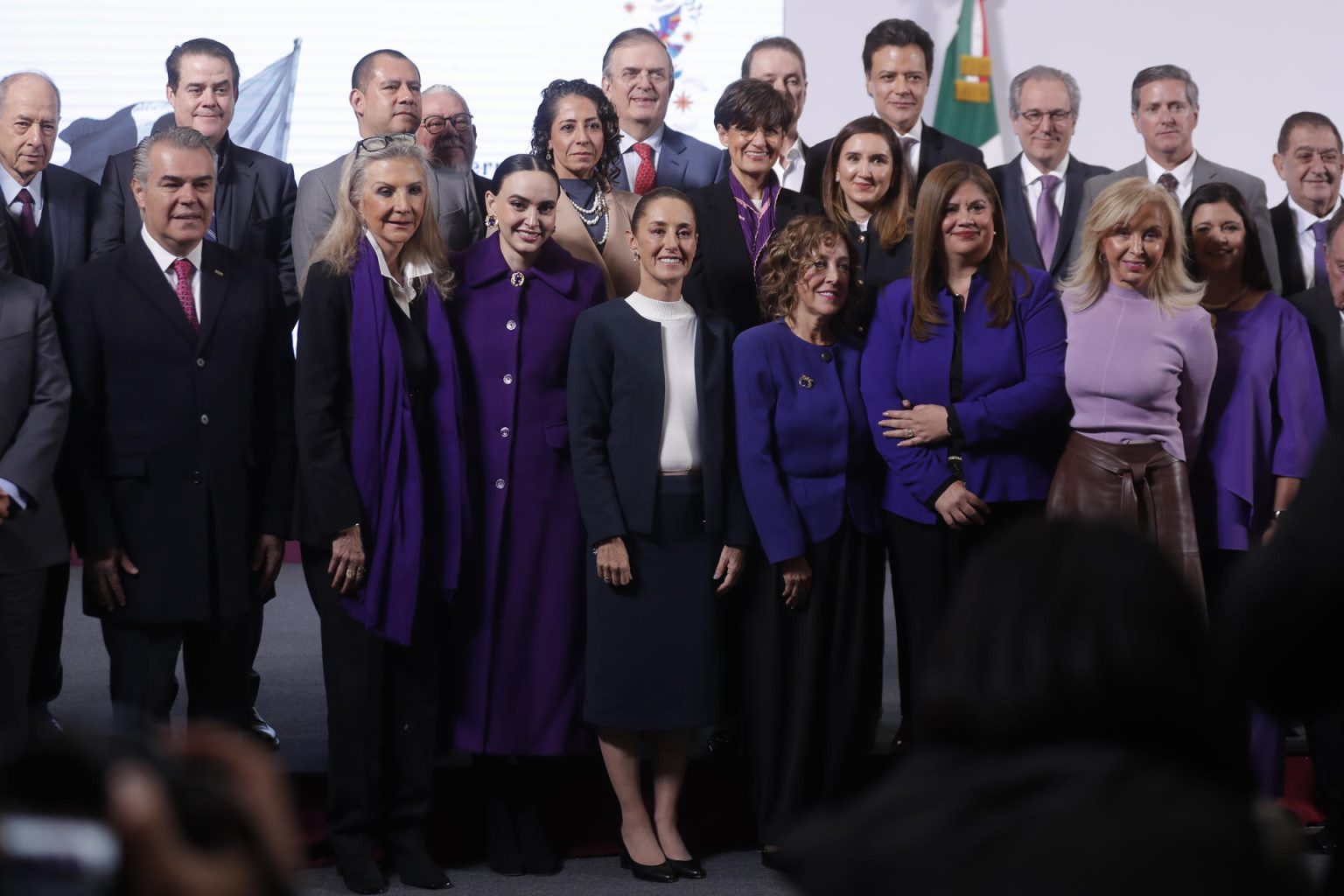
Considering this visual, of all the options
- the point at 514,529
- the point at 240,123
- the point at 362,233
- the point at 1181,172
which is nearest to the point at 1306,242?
the point at 1181,172

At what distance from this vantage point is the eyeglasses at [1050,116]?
4.75 m

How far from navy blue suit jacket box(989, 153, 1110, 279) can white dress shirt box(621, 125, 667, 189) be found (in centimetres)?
96

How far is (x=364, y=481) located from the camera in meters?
3.33

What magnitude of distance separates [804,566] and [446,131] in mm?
1785

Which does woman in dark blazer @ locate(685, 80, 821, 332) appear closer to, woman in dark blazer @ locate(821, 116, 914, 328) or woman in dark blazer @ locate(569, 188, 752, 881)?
woman in dark blazer @ locate(821, 116, 914, 328)

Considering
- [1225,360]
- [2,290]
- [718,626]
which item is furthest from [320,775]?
[1225,360]

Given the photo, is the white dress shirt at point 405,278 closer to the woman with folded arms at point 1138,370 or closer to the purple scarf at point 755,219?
the purple scarf at point 755,219

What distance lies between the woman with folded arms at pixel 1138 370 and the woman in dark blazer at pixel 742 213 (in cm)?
76

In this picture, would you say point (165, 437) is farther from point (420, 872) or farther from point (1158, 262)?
point (1158, 262)

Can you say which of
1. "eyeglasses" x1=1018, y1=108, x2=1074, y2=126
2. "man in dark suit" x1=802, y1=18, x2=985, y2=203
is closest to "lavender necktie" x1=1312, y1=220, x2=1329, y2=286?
"eyeglasses" x1=1018, y1=108, x2=1074, y2=126

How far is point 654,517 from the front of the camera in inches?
137

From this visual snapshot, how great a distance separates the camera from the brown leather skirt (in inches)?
141

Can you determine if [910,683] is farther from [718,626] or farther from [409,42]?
[409,42]

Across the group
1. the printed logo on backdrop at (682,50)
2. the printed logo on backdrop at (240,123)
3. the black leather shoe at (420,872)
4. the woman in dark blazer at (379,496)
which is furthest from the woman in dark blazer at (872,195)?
the printed logo on backdrop at (240,123)
